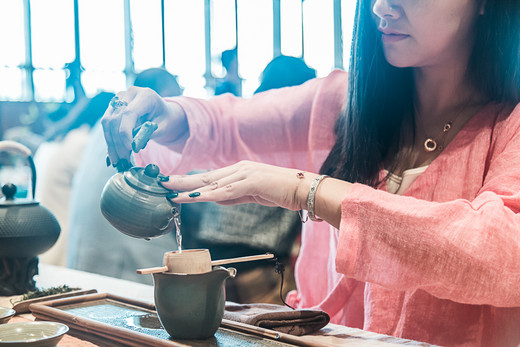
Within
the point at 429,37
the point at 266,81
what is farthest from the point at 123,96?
the point at 266,81

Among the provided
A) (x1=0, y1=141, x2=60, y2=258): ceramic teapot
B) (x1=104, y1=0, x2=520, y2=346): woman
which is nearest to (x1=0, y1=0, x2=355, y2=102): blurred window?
(x1=104, y1=0, x2=520, y2=346): woman

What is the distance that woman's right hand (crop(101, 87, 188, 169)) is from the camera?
130 cm

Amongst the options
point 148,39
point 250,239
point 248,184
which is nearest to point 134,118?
point 248,184

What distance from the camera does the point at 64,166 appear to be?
3.52 meters

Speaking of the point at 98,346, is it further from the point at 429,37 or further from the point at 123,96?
the point at 429,37

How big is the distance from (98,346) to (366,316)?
0.71m

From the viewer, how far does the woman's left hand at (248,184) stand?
114 cm

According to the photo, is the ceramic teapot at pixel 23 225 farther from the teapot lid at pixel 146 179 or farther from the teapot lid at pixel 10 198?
the teapot lid at pixel 146 179

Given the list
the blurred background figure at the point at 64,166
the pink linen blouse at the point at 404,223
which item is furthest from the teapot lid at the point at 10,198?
the blurred background figure at the point at 64,166

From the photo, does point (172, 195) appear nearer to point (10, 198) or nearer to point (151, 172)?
point (151, 172)

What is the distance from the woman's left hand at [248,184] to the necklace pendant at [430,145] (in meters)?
0.43

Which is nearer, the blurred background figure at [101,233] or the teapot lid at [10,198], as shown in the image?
the teapot lid at [10,198]

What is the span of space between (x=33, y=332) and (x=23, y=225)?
2.09ft

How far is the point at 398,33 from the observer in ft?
4.18
